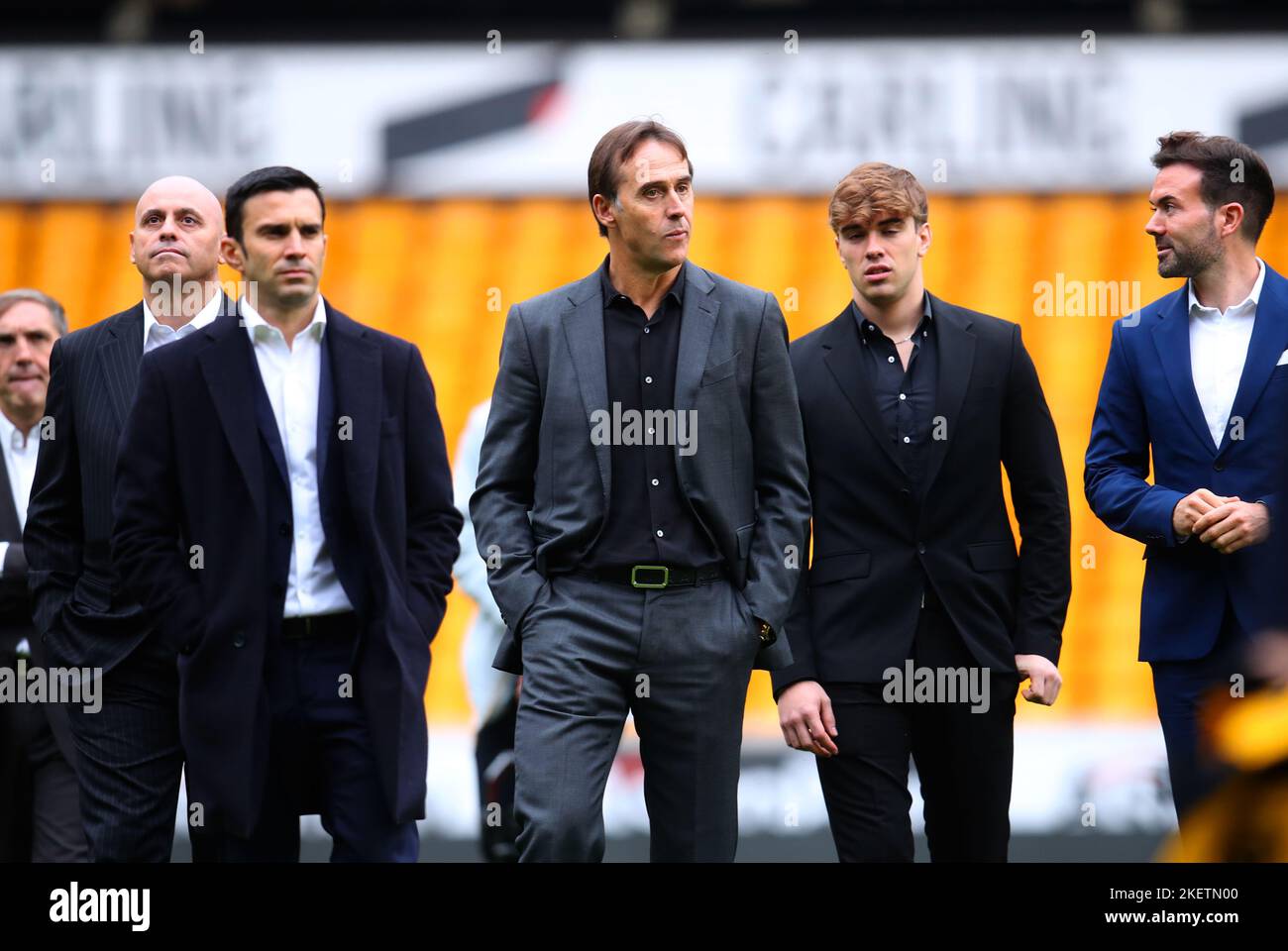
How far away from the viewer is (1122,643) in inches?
320

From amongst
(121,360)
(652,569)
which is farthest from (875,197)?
(121,360)

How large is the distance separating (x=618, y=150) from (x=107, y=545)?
Answer: 6.13ft

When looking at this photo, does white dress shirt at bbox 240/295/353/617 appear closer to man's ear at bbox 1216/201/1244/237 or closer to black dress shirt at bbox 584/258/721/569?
black dress shirt at bbox 584/258/721/569

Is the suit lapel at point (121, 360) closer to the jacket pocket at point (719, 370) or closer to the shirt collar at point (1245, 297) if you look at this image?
the jacket pocket at point (719, 370)

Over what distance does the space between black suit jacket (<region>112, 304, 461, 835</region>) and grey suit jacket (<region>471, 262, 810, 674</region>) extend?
0.28m

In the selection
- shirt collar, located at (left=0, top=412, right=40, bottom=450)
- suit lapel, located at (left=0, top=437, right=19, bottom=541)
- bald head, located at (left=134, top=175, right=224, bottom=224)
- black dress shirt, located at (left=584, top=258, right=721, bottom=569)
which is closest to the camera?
black dress shirt, located at (left=584, top=258, right=721, bottom=569)

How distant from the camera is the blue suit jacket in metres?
4.99

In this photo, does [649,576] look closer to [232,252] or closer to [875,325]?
[875,325]

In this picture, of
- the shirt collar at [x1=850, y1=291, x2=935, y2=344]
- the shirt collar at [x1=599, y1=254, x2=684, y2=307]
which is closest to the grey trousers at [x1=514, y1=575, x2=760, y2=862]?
the shirt collar at [x1=599, y1=254, x2=684, y2=307]

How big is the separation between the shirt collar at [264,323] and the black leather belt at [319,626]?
781mm

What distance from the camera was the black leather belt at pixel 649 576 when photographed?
182 inches

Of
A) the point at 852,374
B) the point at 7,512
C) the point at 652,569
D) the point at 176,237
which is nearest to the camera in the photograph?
the point at 652,569

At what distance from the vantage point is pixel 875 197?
16.4 ft
